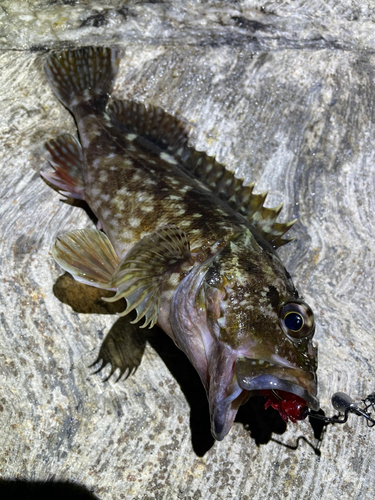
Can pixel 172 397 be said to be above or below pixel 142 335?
below

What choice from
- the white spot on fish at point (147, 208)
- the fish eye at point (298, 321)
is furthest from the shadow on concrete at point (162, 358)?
the fish eye at point (298, 321)

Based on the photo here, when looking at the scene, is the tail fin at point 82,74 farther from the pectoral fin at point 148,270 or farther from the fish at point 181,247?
the pectoral fin at point 148,270

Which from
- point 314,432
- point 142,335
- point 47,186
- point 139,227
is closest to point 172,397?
point 142,335

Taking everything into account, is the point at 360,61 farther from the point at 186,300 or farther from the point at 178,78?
the point at 186,300

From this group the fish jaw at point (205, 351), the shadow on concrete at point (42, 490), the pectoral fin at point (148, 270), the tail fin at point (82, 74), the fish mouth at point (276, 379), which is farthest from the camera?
the tail fin at point (82, 74)

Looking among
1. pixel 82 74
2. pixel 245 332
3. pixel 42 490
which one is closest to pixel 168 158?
pixel 82 74

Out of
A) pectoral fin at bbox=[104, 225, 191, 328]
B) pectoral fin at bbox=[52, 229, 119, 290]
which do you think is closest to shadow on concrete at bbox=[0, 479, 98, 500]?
pectoral fin at bbox=[104, 225, 191, 328]

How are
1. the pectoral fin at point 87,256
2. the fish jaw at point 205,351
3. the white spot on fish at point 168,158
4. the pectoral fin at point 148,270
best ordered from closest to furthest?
1. the fish jaw at point 205,351
2. the pectoral fin at point 148,270
3. the pectoral fin at point 87,256
4. the white spot on fish at point 168,158
